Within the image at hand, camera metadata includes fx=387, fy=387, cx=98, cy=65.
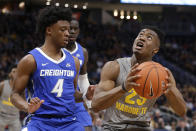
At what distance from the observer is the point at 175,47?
82.3 feet

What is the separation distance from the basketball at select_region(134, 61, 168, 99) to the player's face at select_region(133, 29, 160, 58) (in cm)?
47

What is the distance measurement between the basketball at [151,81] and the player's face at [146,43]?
47cm

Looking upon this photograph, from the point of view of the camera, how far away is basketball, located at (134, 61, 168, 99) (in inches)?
142

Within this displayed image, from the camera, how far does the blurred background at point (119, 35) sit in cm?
1561

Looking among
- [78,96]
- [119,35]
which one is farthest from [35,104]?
[119,35]

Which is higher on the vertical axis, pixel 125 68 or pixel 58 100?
pixel 125 68

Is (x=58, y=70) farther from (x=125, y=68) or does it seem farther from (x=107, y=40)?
(x=107, y=40)

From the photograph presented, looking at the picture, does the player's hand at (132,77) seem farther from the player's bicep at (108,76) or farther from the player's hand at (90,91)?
the player's hand at (90,91)

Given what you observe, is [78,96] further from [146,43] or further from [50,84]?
[146,43]

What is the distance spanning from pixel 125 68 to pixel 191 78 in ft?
56.9

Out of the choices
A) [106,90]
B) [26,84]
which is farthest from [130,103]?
[26,84]

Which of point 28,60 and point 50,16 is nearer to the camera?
point 28,60

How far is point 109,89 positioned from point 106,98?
240 millimetres

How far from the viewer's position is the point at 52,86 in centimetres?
408
